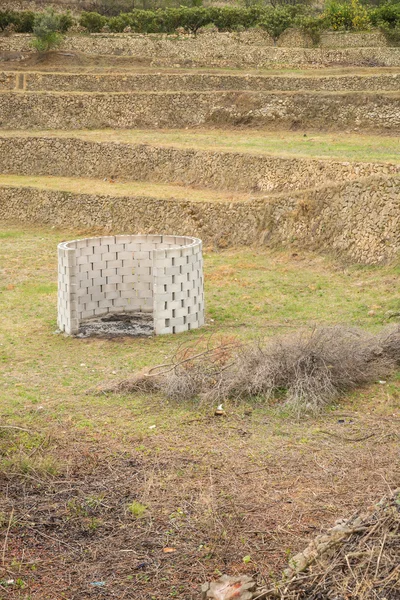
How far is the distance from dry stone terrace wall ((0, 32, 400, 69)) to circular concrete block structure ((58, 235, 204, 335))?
92.6 feet

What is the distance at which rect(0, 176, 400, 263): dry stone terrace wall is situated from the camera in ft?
69.3

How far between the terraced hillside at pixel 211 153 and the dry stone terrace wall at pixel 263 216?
0.12 feet

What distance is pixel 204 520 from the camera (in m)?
9.09

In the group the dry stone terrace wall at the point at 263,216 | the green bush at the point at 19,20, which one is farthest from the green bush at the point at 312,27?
the dry stone terrace wall at the point at 263,216

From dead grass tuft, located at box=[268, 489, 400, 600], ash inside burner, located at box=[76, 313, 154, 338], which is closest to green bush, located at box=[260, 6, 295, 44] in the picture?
ash inside burner, located at box=[76, 313, 154, 338]

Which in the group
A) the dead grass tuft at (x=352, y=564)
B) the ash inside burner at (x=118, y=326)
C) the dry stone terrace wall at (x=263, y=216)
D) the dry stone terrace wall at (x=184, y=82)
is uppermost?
the dry stone terrace wall at (x=184, y=82)

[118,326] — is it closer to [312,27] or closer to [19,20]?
[312,27]

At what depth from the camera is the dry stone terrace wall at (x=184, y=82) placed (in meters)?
36.9

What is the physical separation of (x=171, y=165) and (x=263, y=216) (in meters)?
6.35

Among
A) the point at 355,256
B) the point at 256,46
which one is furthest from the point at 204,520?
the point at 256,46

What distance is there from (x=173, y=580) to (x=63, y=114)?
3077 cm

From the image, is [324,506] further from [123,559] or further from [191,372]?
[191,372]

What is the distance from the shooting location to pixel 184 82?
39.6 m

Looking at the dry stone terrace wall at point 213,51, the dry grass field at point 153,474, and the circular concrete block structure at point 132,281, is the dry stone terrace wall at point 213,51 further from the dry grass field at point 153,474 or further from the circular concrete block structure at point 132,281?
the dry grass field at point 153,474
